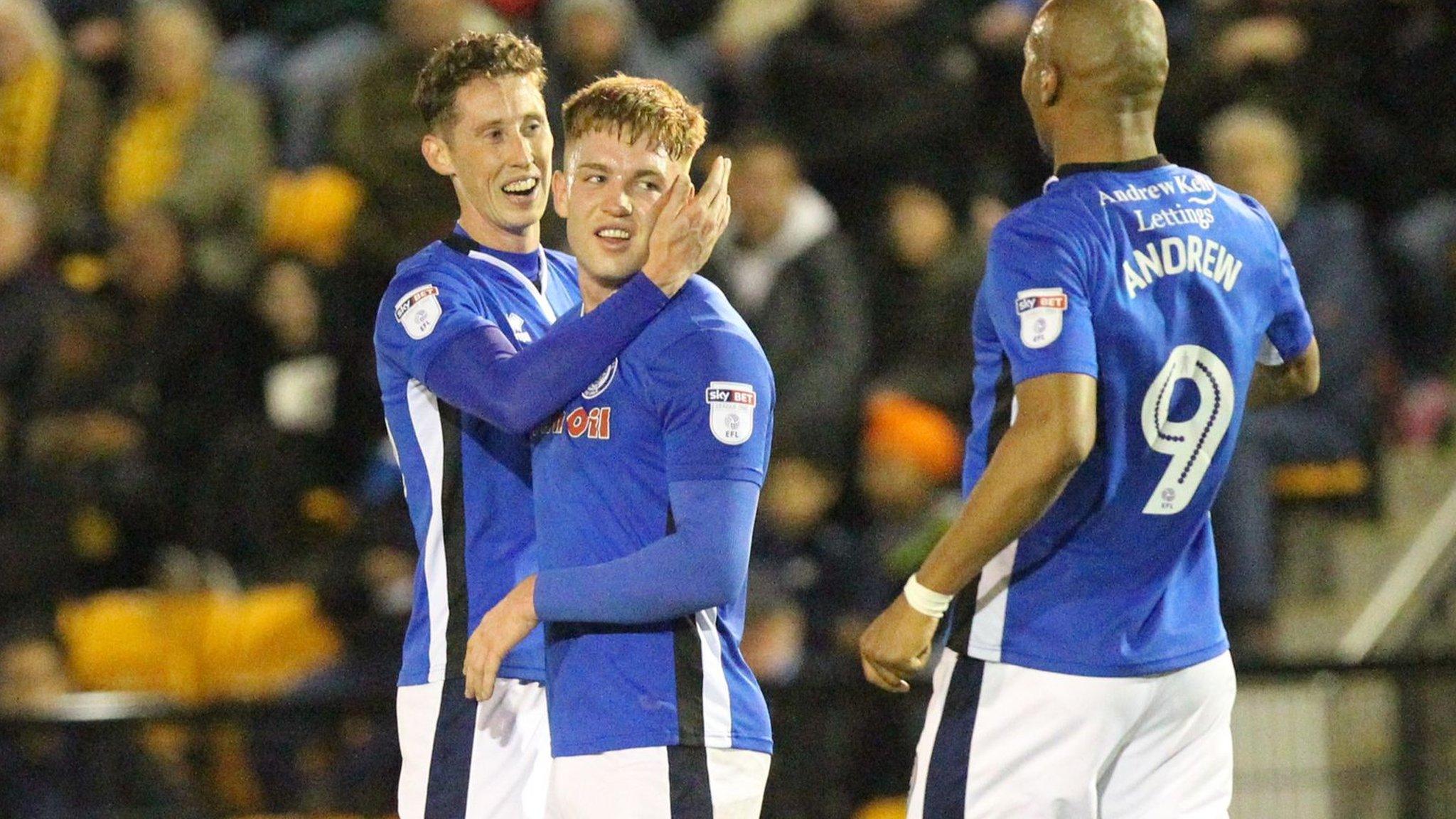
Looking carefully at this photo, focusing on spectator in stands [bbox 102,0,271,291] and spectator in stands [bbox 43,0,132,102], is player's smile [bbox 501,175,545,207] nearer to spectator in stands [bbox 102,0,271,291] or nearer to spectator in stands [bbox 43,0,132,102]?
spectator in stands [bbox 102,0,271,291]

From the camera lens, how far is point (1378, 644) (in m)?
7.41

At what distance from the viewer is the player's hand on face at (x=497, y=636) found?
3520mm

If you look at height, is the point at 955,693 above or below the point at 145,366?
below

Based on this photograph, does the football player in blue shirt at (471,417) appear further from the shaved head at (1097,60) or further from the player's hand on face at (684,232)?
the shaved head at (1097,60)

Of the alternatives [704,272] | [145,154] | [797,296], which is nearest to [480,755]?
[797,296]

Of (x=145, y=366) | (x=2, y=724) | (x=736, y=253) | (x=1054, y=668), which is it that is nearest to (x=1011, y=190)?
(x=736, y=253)

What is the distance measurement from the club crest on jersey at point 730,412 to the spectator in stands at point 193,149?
567 cm

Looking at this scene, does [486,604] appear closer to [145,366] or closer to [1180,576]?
[1180,576]

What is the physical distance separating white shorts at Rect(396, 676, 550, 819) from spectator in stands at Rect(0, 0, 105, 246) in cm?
572

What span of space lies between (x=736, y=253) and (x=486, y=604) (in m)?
4.30

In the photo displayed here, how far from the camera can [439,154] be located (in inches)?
167

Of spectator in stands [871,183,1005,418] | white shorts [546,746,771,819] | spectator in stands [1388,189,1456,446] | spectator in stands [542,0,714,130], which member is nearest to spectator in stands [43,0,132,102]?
spectator in stands [542,0,714,130]

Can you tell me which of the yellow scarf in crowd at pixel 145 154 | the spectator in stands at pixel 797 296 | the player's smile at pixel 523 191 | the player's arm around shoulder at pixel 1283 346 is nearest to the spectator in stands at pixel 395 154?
the yellow scarf in crowd at pixel 145 154

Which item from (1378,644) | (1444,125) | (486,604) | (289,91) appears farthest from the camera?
(289,91)
